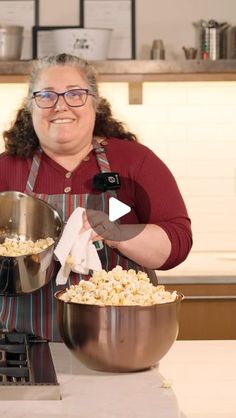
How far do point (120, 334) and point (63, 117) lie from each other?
92 cm

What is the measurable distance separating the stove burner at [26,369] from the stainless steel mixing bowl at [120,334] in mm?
99

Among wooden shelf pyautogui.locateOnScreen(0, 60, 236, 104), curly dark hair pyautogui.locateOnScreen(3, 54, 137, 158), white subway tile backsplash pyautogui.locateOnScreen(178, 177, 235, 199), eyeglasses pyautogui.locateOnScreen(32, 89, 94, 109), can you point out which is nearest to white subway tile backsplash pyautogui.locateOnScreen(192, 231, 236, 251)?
white subway tile backsplash pyautogui.locateOnScreen(178, 177, 235, 199)

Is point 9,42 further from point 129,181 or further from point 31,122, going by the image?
point 129,181

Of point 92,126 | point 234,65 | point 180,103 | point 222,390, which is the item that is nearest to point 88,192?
point 92,126

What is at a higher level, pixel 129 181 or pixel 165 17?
pixel 165 17

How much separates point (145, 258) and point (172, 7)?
1.96m

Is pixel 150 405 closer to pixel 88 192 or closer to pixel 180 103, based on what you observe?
pixel 88 192

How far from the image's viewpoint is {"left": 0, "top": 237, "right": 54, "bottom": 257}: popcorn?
2.29 meters

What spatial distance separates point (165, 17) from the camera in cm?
413

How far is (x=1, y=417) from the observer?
1.65 meters

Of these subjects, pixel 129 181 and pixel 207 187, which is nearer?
pixel 129 181

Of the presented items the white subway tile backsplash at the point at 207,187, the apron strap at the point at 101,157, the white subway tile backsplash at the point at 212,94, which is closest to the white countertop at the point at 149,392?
the apron strap at the point at 101,157

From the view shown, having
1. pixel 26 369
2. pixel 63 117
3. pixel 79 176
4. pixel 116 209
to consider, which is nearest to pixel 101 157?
pixel 79 176

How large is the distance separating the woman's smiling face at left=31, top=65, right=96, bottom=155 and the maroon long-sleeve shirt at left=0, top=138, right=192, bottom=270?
0.28ft
